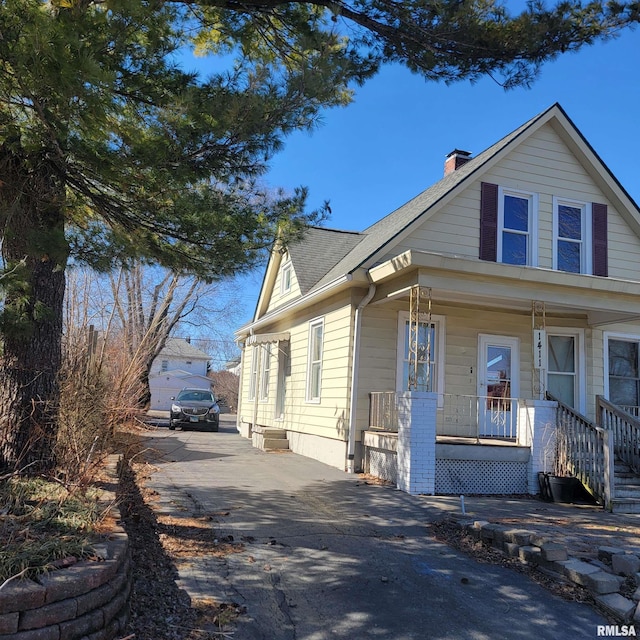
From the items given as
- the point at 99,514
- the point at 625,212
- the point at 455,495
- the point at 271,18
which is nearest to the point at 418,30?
the point at 271,18

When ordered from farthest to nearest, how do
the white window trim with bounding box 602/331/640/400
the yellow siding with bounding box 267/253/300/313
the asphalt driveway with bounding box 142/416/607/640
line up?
1. the yellow siding with bounding box 267/253/300/313
2. the white window trim with bounding box 602/331/640/400
3. the asphalt driveway with bounding box 142/416/607/640

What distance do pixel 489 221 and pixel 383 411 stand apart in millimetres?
4514

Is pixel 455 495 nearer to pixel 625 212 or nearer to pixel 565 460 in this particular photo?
pixel 565 460

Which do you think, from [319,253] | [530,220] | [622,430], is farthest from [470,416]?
[319,253]

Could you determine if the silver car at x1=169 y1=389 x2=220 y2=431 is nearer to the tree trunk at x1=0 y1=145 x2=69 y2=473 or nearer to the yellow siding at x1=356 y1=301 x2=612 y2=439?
the yellow siding at x1=356 y1=301 x2=612 y2=439

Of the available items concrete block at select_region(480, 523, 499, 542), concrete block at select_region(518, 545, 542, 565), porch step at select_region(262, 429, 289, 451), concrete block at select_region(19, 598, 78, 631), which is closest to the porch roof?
porch step at select_region(262, 429, 289, 451)

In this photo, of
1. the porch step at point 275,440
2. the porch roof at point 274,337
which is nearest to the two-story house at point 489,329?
the porch step at point 275,440

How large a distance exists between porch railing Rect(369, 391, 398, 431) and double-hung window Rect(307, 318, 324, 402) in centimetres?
235

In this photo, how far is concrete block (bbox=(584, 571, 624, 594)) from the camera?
445 centimetres

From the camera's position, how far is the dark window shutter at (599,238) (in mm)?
11953

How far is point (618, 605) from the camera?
13.9 ft

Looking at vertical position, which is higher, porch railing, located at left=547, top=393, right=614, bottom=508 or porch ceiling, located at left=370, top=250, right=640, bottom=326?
porch ceiling, located at left=370, top=250, right=640, bottom=326

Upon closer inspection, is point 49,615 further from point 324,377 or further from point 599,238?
point 599,238

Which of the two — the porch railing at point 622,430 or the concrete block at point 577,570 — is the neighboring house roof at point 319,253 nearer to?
the porch railing at point 622,430
